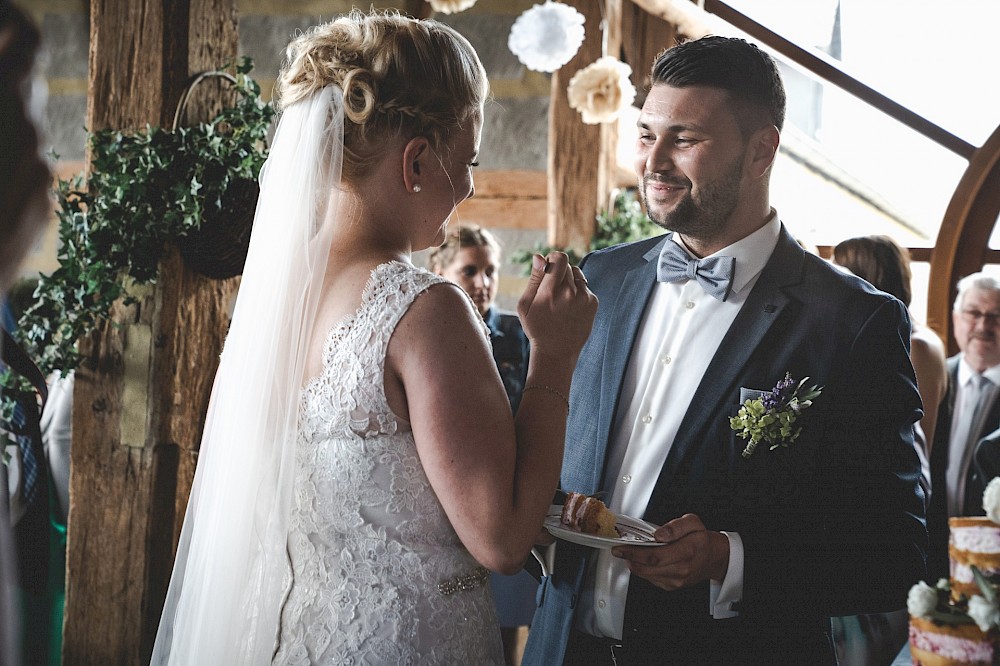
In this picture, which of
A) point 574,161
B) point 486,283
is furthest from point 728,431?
point 574,161

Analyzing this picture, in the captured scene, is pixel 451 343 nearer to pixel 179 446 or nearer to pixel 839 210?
pixel 179 446

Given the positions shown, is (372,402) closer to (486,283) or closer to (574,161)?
(486,283)

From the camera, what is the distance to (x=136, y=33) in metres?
3.20

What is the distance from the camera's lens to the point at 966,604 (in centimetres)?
133

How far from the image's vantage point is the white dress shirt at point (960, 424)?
421cm

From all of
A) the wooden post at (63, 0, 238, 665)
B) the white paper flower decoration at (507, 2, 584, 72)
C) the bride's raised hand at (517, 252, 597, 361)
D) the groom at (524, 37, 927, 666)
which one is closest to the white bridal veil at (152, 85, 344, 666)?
the bride's raised hand at (517, 252, 597, 361)

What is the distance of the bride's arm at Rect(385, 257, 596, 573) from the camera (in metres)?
1.42

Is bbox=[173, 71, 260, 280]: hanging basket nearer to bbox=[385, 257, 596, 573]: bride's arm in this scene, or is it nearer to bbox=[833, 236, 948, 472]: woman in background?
bbox=[385, 257, 596, 573]: bride's arm

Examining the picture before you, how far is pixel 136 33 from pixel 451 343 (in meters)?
2.39

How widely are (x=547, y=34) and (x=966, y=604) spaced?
12.0ft

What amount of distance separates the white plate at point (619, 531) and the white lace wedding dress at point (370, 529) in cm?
18

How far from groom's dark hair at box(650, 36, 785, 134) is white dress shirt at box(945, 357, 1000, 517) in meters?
2.90

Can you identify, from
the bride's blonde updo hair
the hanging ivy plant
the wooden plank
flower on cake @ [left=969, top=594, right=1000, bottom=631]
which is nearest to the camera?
flower on cake @ [left=969, top=594, right=1000, bottom=631]

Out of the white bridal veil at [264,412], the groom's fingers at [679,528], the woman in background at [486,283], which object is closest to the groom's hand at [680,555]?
the groom's fingers at [679,528]
